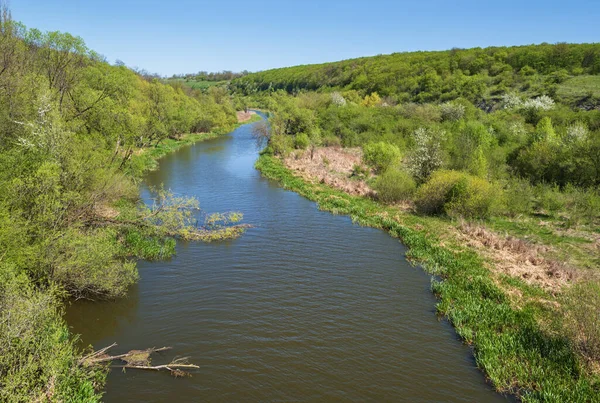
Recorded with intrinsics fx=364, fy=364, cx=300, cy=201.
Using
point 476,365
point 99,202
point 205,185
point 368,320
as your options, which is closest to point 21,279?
point 99,202

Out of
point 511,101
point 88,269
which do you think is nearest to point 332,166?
point 511,101

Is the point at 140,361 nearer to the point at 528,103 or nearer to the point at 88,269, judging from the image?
the point at 88,269

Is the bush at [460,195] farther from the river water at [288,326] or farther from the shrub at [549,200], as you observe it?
the river water at [288,326]

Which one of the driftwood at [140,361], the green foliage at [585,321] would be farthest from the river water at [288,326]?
the green foliage at [585,321]

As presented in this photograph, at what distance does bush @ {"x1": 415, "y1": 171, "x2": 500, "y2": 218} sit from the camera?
1040 inches

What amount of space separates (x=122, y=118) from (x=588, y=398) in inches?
1151

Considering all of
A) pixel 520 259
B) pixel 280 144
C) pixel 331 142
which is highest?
pixel 280 144

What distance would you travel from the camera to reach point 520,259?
19.9 meters

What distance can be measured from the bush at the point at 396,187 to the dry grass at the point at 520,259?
7.76 m

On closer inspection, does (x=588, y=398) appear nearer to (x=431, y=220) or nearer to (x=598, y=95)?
(x=431, y=220)

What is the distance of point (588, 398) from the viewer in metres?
10.3

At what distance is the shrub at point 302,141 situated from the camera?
54.8 m

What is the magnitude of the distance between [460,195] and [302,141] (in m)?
31.7

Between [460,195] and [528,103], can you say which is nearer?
[460,195]
